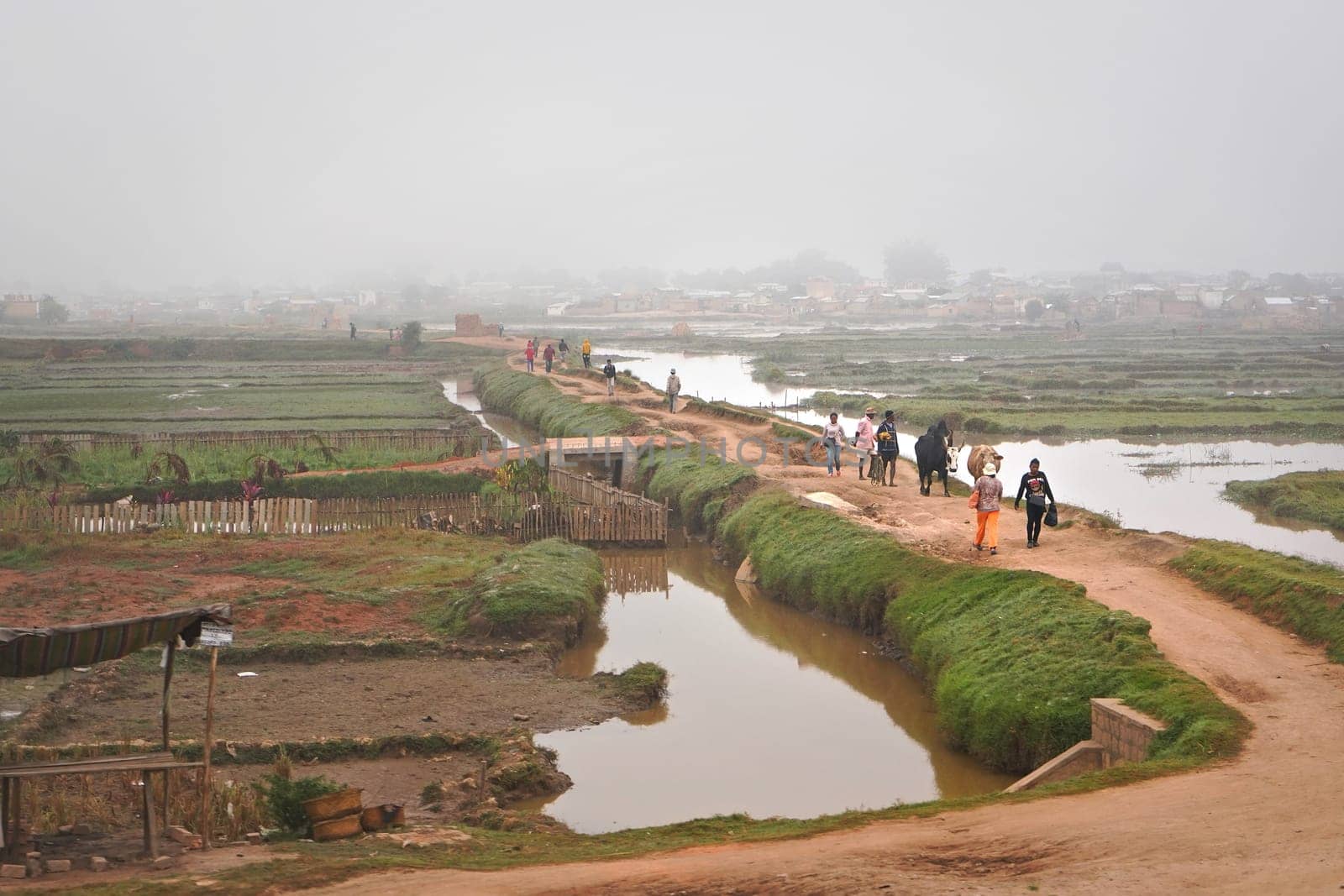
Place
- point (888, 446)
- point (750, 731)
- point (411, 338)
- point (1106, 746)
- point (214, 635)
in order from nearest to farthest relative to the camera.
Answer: point (214, 635)
point (1106, 746)
point (750, 731)
point (888, 446)
point (411, 338)

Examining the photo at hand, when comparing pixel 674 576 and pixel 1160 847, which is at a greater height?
pixel 1160 847

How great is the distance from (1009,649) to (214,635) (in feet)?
25.7

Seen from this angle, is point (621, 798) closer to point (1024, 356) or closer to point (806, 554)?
point (806, 554)

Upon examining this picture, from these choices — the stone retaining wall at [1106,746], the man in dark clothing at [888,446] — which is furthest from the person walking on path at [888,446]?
the stone retaining wall at [1106,746]

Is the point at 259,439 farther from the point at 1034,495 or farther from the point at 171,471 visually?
the point at 1034,495

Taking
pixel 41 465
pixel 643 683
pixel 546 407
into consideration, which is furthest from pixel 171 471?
pixel 643 683

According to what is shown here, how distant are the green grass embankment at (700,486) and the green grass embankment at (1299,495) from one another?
1059cm

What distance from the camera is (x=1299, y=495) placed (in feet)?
89.9

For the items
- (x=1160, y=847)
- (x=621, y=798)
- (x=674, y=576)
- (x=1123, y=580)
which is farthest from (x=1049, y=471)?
(x=1160, y=847)

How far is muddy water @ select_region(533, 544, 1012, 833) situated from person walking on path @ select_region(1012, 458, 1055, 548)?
2.60 m

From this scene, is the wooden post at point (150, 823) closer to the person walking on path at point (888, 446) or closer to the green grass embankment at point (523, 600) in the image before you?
the green grass embankment at point (523, 600)

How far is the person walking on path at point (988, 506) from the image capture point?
16656mm

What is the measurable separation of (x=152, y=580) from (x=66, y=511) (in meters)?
4.53

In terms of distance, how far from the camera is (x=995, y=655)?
45.4ft
